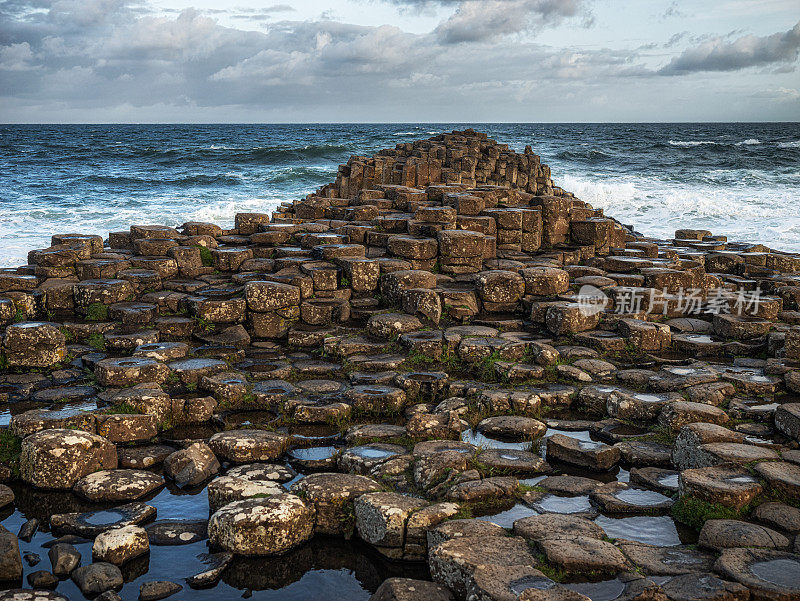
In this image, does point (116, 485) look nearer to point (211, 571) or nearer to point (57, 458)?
point (57, 458)

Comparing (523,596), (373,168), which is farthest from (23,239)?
(523,596)

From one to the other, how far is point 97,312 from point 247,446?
4446 millimetres

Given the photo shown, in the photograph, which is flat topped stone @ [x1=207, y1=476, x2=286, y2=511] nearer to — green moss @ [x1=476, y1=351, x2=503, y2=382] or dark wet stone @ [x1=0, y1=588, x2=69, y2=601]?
dark wet stone @ [x1=0, y1=588, x2=69, y2=601]

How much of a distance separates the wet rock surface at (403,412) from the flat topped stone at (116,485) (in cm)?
2

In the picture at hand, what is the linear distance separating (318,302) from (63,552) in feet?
18.8

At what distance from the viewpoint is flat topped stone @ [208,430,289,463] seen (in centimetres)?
655

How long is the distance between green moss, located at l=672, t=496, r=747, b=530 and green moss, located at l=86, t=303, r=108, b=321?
786 centimetres

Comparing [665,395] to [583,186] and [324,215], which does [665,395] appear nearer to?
[324,215]

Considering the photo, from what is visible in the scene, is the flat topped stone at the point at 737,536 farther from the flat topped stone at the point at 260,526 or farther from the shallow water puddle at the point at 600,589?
the flat topped stone at the point at 260,526

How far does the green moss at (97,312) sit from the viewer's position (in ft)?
32.0

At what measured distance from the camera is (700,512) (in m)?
5.21

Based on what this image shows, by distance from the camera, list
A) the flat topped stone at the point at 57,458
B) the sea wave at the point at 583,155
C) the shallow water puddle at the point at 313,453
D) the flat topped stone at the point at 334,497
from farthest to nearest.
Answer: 1. the sea wave at the point at 583,155
2. the shallow water puddle at the point at 313,453
3. the flat topped stone at the point at 57,458
4. the flat topped stone at the point at 334,497

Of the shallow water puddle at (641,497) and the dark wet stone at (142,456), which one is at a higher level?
the shallow water puddle at (641,497)

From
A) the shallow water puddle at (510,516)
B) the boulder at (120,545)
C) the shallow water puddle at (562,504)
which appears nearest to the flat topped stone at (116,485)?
the boulder at (120,545)
